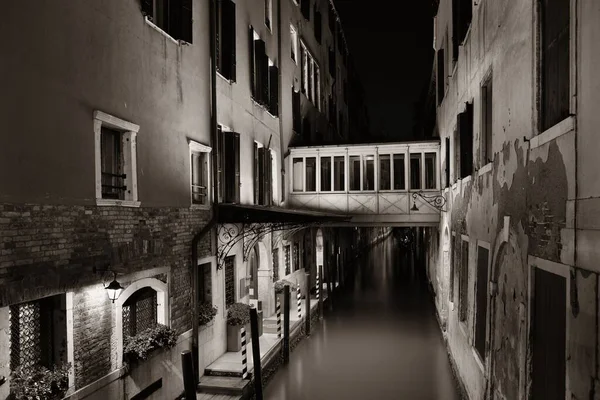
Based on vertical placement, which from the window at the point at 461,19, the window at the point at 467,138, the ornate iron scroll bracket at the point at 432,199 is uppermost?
the window at the point at 461,19

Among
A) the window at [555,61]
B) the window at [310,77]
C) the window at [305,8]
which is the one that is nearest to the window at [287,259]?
the window at [310,77]

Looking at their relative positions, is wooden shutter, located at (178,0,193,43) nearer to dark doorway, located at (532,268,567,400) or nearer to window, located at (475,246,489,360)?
window, located at (475,246,489,360)

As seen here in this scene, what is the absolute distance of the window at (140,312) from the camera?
303 inches

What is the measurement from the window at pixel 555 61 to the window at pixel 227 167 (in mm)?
7478

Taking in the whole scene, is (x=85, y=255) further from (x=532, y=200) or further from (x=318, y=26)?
(x=318, y=26)

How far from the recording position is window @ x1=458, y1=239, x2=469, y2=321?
994 cm

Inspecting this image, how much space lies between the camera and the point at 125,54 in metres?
7.43

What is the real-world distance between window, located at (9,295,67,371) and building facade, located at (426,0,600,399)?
17.5 ft

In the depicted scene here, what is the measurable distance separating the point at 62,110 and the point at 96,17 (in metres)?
1.59

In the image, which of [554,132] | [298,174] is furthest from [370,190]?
[554,132]

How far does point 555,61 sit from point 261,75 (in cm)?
1029

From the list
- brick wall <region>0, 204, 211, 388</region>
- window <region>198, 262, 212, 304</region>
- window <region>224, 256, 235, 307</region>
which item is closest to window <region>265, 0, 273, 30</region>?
window <region>224, 256, 235, 307</region>

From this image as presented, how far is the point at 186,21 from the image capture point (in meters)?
9.12

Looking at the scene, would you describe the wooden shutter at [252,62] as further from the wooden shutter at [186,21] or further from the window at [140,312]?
the window at [140,312]
